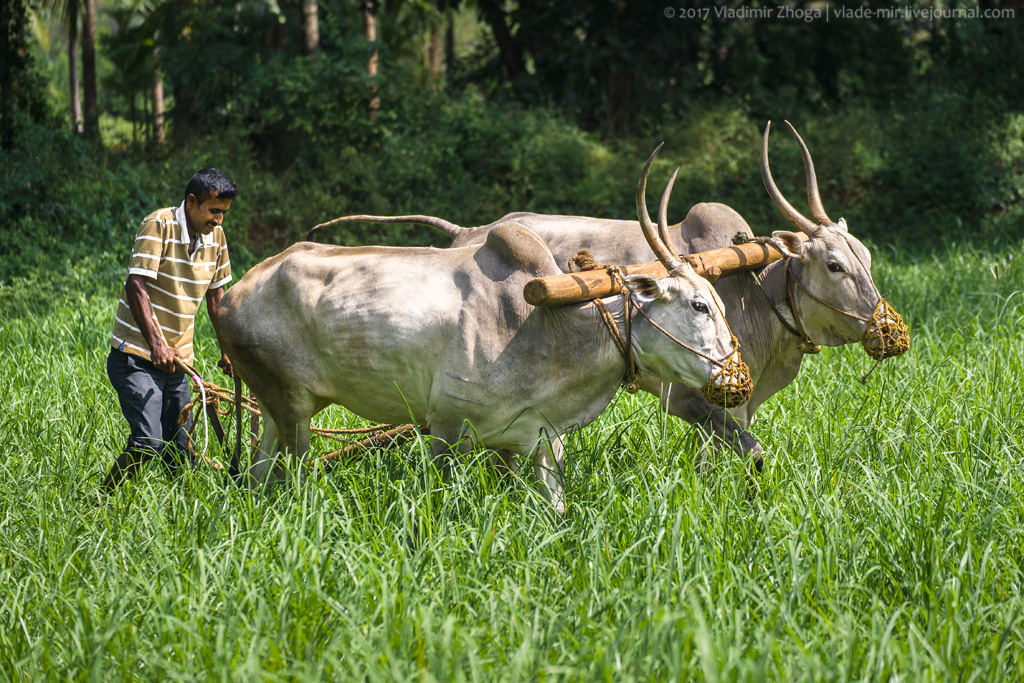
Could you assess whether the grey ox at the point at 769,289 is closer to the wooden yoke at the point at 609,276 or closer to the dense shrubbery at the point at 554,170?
the wooden yoke at the point at 609,276

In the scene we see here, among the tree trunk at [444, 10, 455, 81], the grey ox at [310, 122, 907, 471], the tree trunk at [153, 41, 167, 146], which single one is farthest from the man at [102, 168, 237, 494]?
the tree trunk at [444, 10, 455, 81]

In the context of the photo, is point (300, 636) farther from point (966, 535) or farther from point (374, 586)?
point (966, 535)

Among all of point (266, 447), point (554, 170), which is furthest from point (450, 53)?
point (266, 447)

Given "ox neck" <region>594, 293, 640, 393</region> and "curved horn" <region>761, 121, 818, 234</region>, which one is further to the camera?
"curved horn" <region>761, 121, 818, 234</region>

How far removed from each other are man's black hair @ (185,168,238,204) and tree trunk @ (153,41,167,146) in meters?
8.80

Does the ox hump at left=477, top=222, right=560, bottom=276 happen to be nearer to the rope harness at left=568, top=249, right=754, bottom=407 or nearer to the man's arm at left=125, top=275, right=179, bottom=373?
the rope harness at left=568, top=249, right=754, bottom=407

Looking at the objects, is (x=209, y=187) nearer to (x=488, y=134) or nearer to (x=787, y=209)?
(x=787, y=209)

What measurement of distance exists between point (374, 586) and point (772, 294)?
2.31 m

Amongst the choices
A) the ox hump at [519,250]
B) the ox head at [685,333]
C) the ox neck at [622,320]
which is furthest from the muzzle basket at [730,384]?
the ox hump at [519,250]

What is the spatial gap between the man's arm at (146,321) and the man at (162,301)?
11mm

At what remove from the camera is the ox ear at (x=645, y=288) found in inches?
130

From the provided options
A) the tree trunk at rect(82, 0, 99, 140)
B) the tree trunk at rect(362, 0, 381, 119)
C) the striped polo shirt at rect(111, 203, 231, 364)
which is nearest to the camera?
the striped polo shirt at rect(111, 203, 231, 364)

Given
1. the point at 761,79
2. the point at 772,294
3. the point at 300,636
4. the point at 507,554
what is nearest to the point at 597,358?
the point at 507,554

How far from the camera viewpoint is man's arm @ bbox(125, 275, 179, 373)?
137 inches
